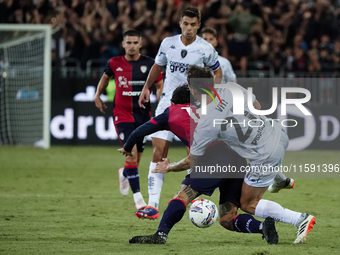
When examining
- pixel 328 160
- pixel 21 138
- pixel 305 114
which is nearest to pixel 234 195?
pixel 328 160

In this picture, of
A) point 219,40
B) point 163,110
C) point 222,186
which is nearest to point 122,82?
point 163,110

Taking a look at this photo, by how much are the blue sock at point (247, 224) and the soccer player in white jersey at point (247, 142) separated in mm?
87

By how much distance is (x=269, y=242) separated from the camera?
510cm

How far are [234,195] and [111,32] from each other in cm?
1097

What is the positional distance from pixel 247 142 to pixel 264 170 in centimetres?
32

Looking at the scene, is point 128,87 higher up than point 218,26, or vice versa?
point 218,26

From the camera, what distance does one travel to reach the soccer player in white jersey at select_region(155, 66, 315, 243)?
16.4 ft

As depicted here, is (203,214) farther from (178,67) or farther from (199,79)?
(178,67)

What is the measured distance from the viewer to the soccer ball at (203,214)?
5242 mm

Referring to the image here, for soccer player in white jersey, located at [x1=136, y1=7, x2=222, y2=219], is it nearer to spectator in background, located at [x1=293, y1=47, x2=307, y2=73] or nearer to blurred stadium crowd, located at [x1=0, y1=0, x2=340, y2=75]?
blurred stadium crowd, located at [x1=0, y1=0, x2=340, y2=75]

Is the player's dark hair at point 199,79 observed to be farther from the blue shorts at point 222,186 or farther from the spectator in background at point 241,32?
the spectator in background at point 241,32

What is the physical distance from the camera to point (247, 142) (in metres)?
5.07

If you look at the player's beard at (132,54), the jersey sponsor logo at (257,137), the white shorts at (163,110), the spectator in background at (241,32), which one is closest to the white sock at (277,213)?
the jersey sponsor logo at (257,137)

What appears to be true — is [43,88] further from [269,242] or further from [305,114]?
[269,242]
